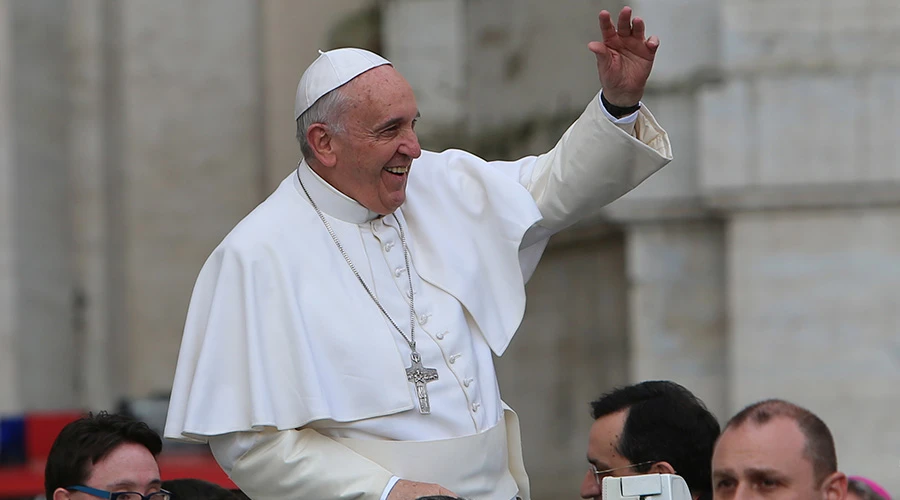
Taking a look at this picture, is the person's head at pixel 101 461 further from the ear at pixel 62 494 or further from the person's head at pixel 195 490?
the person's head at pixel 195 490

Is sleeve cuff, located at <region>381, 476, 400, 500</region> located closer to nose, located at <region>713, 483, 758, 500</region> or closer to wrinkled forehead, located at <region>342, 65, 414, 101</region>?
nose, located at <region>713, 483, 758, 500</region>

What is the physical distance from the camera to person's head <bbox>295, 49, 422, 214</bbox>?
148 inches

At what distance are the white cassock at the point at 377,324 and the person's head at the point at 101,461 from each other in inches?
9.5

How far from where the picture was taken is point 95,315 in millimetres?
13516

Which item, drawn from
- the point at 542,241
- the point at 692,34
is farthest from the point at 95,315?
the point at 542,241

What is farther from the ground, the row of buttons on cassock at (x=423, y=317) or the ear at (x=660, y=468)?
the row of buttons on cassock at (x=423, y=317)

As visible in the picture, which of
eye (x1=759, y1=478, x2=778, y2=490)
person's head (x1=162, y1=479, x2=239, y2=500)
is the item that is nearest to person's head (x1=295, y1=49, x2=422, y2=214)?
person's head (x1=162, y1=479, x2=239, y2=500)

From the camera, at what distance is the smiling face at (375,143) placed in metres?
3.77

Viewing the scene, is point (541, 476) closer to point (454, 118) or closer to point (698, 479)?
point (454, 118)

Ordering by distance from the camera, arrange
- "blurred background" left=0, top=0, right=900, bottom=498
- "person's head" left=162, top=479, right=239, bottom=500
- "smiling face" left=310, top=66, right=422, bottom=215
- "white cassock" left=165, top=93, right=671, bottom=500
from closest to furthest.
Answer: "white cassock" left=165, top=93, right=671, bottom=500 → "smiling face" left=310, top=66, right=422, bottom=215 → "person's head" left=162, top=479, right=239, bottom=500 → "blurred background" left=0, top=0, right=900, bottom=498

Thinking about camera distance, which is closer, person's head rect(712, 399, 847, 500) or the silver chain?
person's head rect(712, 399, 847, 500)

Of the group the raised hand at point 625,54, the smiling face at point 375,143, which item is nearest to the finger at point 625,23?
the raised hand at point 625,54

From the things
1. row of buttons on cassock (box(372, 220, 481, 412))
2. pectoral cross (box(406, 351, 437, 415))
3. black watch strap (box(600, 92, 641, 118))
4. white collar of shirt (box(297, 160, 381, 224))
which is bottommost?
pectoral cross (box(406, 351, 437, 415))

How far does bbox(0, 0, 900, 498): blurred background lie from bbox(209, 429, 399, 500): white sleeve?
4417 mm
